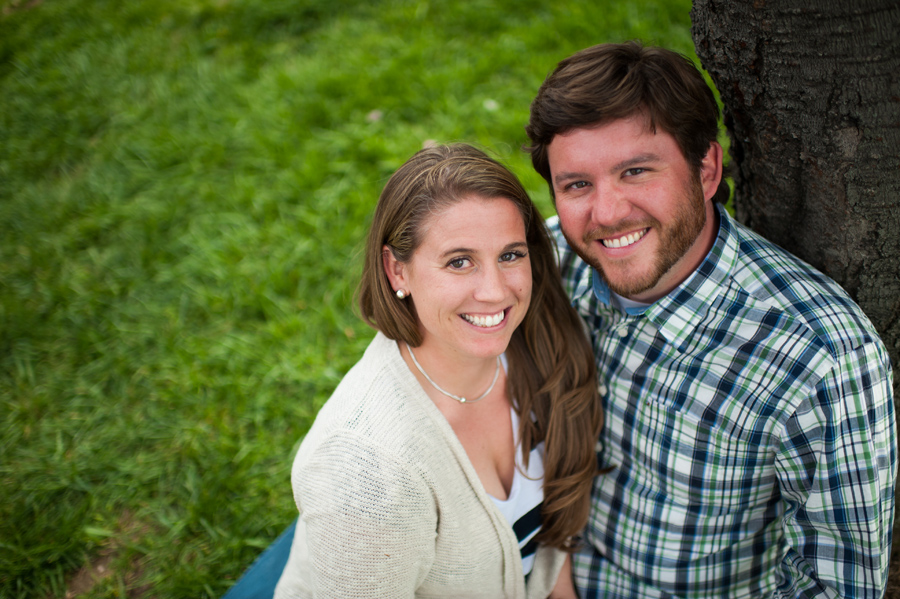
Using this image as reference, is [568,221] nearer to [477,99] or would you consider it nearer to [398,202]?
[398,202]

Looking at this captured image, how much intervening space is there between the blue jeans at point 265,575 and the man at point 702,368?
135 centimetres

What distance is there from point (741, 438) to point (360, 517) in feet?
3.87

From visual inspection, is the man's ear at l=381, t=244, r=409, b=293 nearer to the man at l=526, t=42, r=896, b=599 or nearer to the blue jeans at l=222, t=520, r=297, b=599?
the man at l=526, t=42, r=896, b=599

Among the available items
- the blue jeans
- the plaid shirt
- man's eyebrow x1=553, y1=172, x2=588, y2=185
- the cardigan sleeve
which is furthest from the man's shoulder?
the blue jeans

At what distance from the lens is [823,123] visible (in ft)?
5.70

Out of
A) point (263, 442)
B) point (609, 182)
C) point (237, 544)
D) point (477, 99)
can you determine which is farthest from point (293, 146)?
point (609, 182)

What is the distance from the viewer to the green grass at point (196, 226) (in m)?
2.97

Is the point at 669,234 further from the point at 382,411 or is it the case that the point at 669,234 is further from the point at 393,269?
the point at 382,411

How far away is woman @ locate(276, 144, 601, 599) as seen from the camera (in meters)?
1.77

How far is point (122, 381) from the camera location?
3508mm

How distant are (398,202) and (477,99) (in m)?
3.03

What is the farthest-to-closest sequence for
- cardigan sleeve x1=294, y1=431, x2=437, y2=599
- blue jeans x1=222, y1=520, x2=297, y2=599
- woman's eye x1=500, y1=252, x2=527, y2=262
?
blue jeans x1=222, y1=520, x2=297, y2=599
woman's eye x1=500, y1=252, x2=527, y2=262
cardigan sleeve x1=294, y1=431, x2=437, y2=599

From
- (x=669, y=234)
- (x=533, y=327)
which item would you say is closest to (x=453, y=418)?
(x=533, y=327)

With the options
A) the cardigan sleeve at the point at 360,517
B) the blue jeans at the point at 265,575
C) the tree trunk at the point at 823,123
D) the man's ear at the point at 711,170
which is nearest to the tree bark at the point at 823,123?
the tree trunk at the point at 823,123
